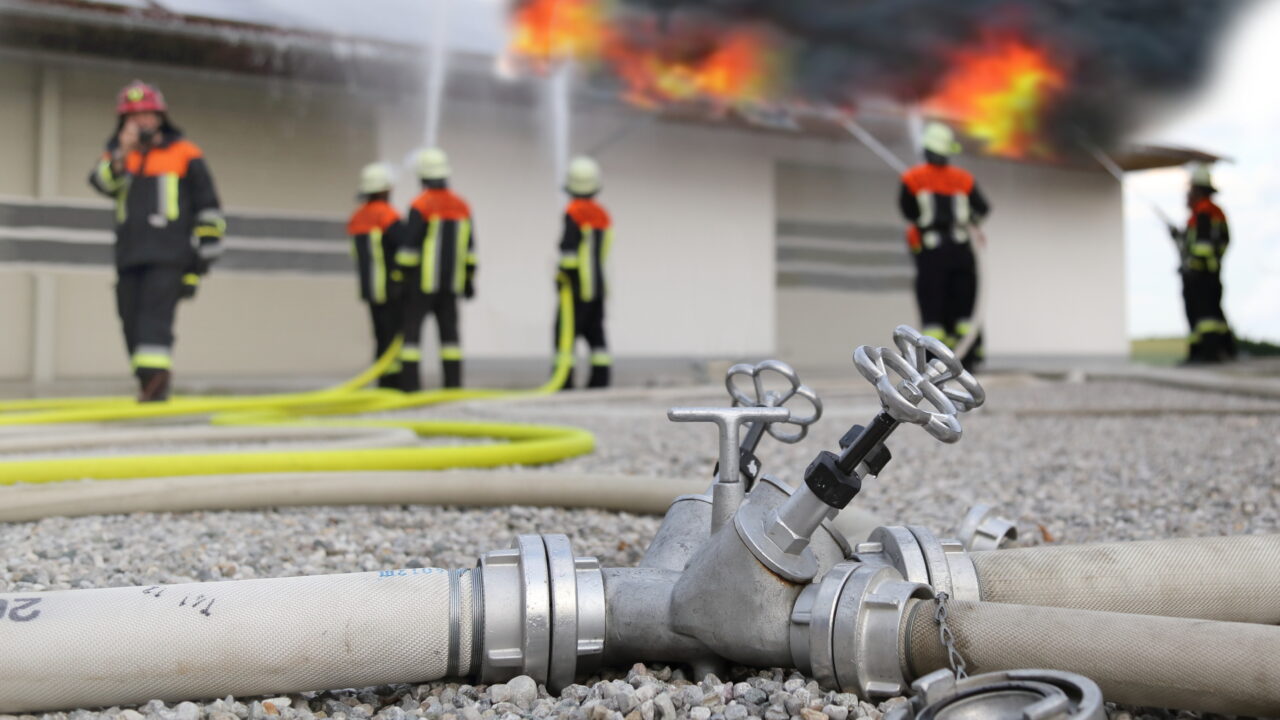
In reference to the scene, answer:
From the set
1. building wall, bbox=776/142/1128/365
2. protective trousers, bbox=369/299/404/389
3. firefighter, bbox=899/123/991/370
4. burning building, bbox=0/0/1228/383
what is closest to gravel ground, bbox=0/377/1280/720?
protective trousers, bbox=369/299/404/389

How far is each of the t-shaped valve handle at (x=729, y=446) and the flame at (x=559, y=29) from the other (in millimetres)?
9137

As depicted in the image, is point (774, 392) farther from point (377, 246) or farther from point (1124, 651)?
point (377, 246)

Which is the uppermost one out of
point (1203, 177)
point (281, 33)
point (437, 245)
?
point (281, 33)

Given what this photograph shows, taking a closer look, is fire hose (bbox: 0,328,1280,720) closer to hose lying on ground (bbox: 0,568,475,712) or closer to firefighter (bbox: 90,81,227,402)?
hose lying on ground (bbox: 0,568,475,712)

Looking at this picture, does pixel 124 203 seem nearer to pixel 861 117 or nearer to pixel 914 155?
pixel 861 117

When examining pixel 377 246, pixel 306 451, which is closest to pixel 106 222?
pixel 377 246

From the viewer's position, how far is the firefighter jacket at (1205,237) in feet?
34.2

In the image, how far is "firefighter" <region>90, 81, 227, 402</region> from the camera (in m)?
5.22

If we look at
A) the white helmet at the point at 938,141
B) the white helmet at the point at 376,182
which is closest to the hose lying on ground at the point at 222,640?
the white helmet at the point at 376,182

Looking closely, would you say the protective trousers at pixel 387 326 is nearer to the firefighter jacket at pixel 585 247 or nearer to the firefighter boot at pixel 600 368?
the firefighter jacket at pixel 585 247

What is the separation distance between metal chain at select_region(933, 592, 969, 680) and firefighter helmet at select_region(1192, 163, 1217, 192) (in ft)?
35.4

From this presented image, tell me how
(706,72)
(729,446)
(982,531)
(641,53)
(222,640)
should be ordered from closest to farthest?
(222,640) → (729,446) → (982,531) → (641,53) → (706,72)

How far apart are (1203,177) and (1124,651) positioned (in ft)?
35.4

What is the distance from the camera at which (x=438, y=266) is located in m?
6.81
